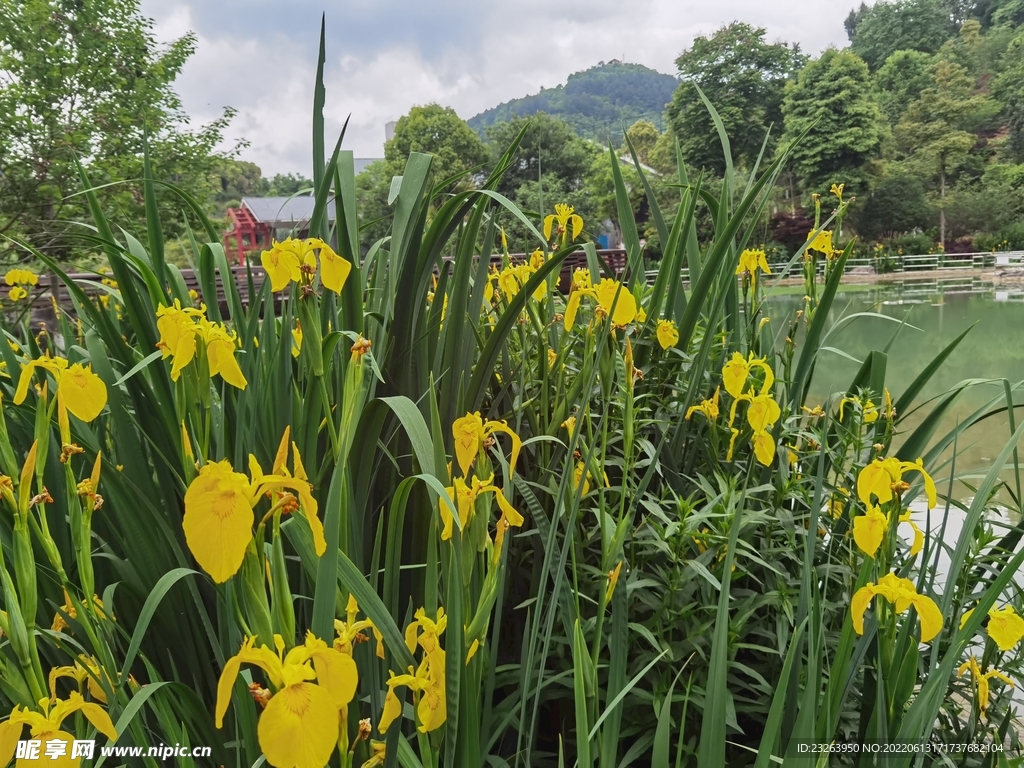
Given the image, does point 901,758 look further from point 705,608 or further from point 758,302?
point 758,302

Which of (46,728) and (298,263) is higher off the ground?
(298,263)

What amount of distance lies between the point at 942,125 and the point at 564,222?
69.3 ft

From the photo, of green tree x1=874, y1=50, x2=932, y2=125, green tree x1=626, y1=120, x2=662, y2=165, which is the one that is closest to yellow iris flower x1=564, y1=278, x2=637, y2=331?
green tree x1=626, y1=120, x2=662, y2=165

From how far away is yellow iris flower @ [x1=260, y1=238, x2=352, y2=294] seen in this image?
436mm

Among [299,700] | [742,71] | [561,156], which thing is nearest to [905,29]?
[742,71]

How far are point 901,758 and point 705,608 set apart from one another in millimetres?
155

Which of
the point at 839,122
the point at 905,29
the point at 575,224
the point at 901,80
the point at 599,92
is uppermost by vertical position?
the point at 599,92

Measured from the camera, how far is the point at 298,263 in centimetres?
44

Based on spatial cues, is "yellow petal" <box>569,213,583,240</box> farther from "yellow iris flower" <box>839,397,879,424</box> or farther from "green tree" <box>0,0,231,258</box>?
"green tree" <box>0,0,231,258</box>

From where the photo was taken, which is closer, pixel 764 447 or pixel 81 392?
pixel 81 392

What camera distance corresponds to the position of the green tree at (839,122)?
16.9 meters

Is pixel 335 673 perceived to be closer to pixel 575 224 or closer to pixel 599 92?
pixel 575 224

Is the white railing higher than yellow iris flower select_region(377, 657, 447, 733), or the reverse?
the white railing

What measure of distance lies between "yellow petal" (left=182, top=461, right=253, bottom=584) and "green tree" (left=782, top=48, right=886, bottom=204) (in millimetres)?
19064
